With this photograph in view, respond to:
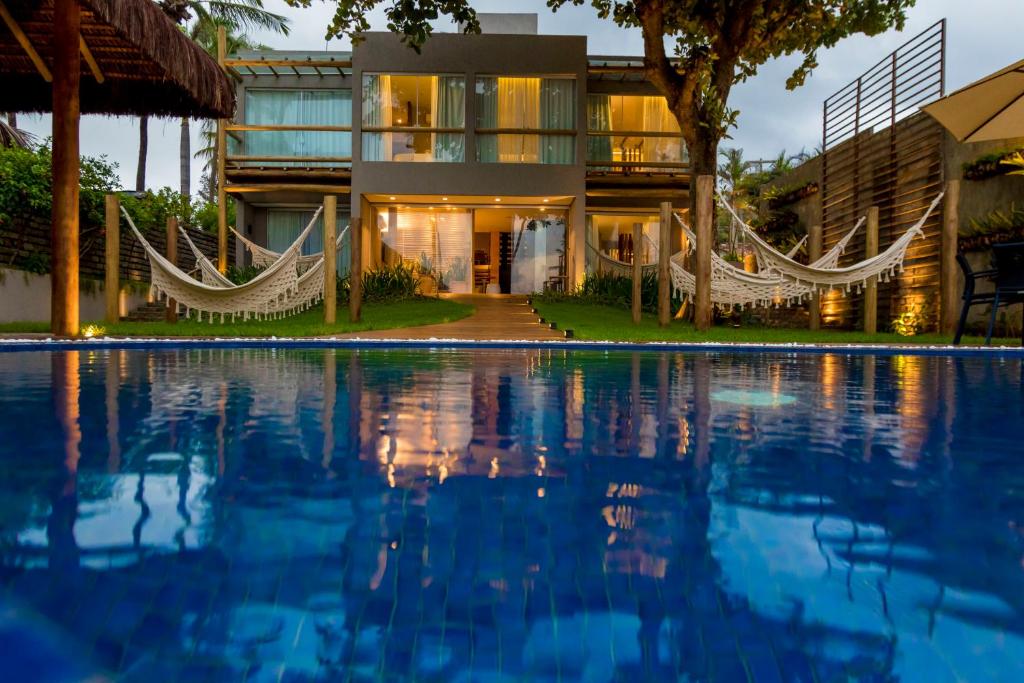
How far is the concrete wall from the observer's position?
9773 mm

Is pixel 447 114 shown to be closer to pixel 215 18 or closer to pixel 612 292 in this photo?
pixel 612 292

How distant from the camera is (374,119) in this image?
44.9 ft

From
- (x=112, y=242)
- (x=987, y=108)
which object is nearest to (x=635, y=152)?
(x=987, y=108)

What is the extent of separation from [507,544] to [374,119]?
43.2 ft

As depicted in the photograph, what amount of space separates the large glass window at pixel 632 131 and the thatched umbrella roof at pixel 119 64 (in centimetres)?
738

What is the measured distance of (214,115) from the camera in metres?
8.72

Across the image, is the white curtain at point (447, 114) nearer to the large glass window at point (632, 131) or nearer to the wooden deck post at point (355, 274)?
the large glass window at point (632, 131)

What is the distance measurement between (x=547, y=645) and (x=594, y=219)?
14.9 meters

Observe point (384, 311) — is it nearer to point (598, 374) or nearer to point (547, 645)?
point (598, 374)

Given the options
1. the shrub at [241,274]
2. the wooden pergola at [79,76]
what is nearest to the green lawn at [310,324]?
the shrub at [241,274]

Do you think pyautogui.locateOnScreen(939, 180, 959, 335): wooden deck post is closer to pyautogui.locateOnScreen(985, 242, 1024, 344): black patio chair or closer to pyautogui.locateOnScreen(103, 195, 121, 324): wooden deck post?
pyautogui.locateOnScreen(985, 242, 1024, 344): black patio chair

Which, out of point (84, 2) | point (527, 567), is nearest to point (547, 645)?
point (527, 567)

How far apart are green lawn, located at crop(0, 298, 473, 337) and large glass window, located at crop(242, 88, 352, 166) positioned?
Answer: 4031 millimetres

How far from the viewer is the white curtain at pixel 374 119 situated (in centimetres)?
1366
